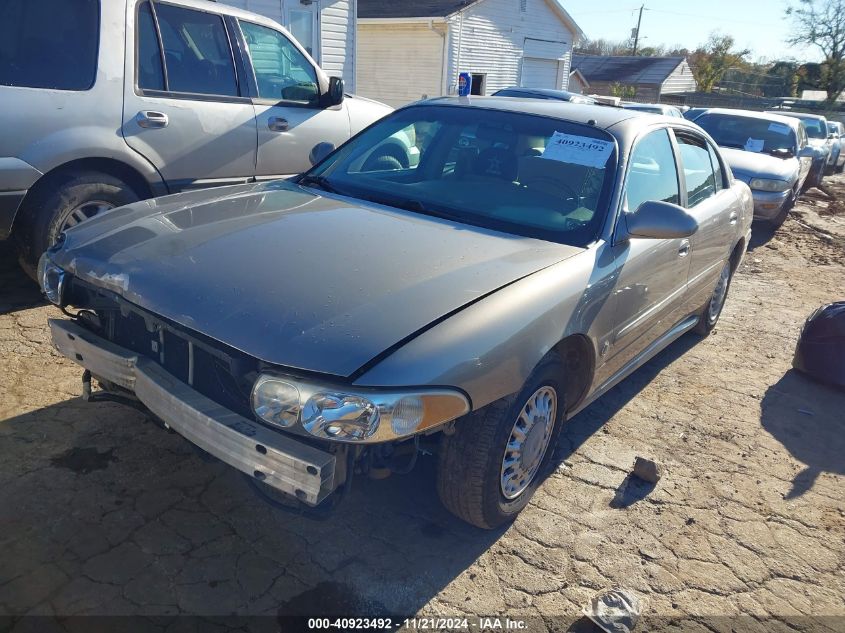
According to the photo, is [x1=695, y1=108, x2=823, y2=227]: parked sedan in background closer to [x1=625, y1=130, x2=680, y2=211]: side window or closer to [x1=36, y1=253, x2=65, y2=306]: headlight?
[x1=625, y1=130, x2=680, y2=211]: side window

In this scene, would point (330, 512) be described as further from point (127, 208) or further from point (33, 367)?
point (33, 367)

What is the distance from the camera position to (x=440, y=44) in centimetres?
1898

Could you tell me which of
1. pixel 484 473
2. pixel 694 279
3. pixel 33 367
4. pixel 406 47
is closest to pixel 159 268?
pixel 484 473

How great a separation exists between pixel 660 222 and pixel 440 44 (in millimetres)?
17622

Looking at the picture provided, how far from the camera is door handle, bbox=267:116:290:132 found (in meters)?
5.34

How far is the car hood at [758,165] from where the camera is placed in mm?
8867

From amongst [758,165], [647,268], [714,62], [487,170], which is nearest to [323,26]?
[758,165]

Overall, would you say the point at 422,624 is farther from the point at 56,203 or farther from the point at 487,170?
the point at 56,203

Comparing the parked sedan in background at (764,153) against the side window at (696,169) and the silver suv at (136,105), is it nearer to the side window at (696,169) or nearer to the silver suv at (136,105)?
the side window at (696,169)

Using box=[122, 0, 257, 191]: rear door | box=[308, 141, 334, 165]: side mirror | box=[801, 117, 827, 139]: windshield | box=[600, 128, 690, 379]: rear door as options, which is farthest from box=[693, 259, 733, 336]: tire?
box=[801, 117, 827, 139]: windshield

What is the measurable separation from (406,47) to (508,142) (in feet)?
57.3

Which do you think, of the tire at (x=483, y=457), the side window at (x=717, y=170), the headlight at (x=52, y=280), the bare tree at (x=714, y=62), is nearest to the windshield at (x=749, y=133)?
the side window at (x=717, y=170)

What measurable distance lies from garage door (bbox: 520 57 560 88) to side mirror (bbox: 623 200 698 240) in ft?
68.5

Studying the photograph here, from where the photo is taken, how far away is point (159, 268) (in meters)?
2.51
